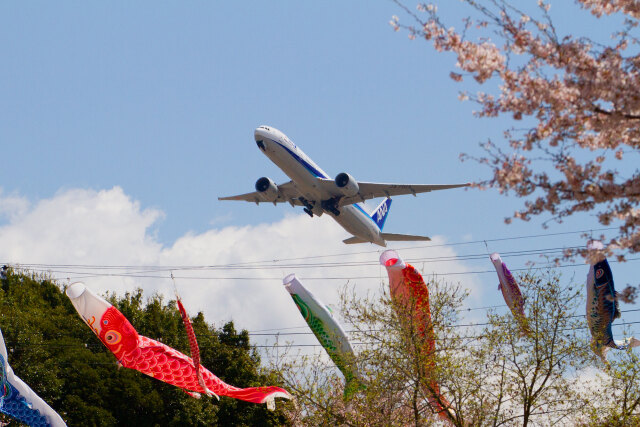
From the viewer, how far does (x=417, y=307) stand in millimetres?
25078

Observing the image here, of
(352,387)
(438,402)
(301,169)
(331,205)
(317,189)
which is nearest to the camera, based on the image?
(438,402)

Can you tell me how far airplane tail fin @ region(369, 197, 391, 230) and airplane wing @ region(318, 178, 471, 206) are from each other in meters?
8.12

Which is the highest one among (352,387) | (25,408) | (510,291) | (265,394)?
(510,291)

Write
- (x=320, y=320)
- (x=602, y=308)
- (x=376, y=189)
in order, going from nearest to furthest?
(x=602, y=308), (x=320, y=320), (x=376, y=189)

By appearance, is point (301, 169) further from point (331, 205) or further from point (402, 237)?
point (402, 237)

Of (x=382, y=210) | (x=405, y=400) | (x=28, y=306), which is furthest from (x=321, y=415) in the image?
(x=28, y=306)

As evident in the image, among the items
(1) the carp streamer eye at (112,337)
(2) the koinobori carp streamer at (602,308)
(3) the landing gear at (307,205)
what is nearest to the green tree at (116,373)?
(3) the landing gear at (307,205)

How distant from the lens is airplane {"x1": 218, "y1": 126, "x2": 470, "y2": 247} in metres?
41.3

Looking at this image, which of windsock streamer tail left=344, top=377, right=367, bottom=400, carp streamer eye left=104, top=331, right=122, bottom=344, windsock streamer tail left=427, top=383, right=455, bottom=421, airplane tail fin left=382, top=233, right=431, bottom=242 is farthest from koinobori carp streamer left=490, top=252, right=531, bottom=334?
airplane tail fin left=382, top=233, right=431, bottom=242

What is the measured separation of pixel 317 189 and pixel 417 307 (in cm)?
1917

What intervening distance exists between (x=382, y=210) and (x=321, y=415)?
33162 millimetres

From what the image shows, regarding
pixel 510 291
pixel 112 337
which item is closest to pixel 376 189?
pixel 510 291

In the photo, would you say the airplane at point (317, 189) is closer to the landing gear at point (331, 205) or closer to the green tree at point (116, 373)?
the landing gear at point (331, 205)

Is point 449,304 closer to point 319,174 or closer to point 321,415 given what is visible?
point 321,415
